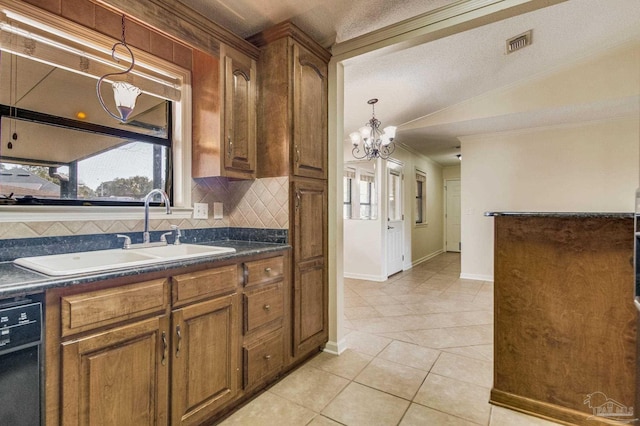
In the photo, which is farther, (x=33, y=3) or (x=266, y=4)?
(x=266, y=4)

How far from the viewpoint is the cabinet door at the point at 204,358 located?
1450mm

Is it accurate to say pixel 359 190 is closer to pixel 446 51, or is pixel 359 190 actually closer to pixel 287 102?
pixel 446 51

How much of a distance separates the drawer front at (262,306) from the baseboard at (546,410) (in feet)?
4.64

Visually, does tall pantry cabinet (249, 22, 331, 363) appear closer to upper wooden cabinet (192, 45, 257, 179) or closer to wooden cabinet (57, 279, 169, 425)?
upper wooden cabinet (192, 45, 257, 179)

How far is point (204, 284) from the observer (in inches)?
61.8

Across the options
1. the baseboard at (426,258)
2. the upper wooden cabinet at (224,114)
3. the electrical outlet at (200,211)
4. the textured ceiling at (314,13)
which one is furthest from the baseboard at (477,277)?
the electrical outlet at (200,211)

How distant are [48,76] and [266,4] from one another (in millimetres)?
1319

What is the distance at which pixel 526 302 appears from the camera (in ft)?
5.92

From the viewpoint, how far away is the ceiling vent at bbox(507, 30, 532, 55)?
2.86 metres

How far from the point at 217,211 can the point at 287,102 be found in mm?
981

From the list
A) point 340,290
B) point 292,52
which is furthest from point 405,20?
point 340,290

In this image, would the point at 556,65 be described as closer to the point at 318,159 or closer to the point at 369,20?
the point at 369,20

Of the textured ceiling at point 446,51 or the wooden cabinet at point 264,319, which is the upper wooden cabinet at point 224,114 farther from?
the wooden cabinet at point 264,319

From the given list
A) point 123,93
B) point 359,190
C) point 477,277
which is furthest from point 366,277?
point 123,93
